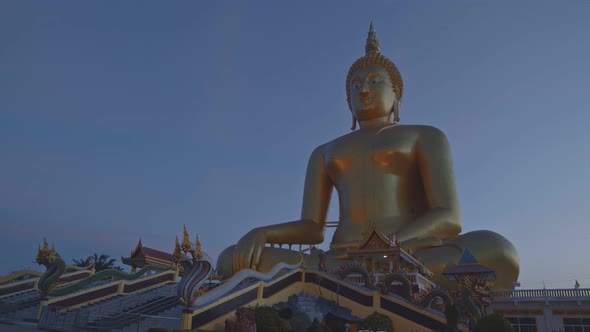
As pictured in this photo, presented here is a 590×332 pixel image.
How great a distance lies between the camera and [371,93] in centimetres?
1786

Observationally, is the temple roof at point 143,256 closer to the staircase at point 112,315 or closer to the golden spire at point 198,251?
the staircase at point 112,315

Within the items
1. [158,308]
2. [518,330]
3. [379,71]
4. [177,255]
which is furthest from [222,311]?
[379,71]

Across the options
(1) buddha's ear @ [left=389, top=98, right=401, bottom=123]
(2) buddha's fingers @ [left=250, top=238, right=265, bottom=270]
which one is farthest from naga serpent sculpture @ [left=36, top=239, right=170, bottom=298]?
(1) buddha's ear @ [left=389, top=98, right=401, bottom=123]

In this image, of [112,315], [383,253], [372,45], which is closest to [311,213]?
[383,253]

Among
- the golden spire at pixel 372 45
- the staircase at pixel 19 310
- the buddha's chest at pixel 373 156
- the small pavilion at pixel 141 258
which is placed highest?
the golden spire at pixel 372 45

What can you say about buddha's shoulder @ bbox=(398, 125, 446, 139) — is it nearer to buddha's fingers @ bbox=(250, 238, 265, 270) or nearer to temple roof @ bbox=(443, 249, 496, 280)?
buddha's fingers @ bbox=(250, 238, 265, 270)

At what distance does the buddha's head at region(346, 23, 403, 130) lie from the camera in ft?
58.6

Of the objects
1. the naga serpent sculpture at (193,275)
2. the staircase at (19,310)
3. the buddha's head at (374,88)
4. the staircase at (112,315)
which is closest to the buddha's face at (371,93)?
the buddha's head at (374,88)

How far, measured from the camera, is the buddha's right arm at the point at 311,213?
637 inches

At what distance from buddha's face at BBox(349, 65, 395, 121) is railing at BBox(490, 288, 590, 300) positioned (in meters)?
8.34

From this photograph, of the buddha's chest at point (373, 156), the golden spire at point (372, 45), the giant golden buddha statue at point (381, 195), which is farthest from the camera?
the golden spire at point (372, 45)

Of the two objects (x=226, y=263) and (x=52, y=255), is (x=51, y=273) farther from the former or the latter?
(x=226, y=263)

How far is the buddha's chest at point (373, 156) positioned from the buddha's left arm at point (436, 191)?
0.52m

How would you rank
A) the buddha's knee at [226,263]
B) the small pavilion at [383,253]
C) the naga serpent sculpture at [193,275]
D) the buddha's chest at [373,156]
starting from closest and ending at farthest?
the naga serpent sculpture at [193,275]
the small pavilion at [383,253]
the buddha's knee at [226,263]
the buddha's chest at [373,156]
